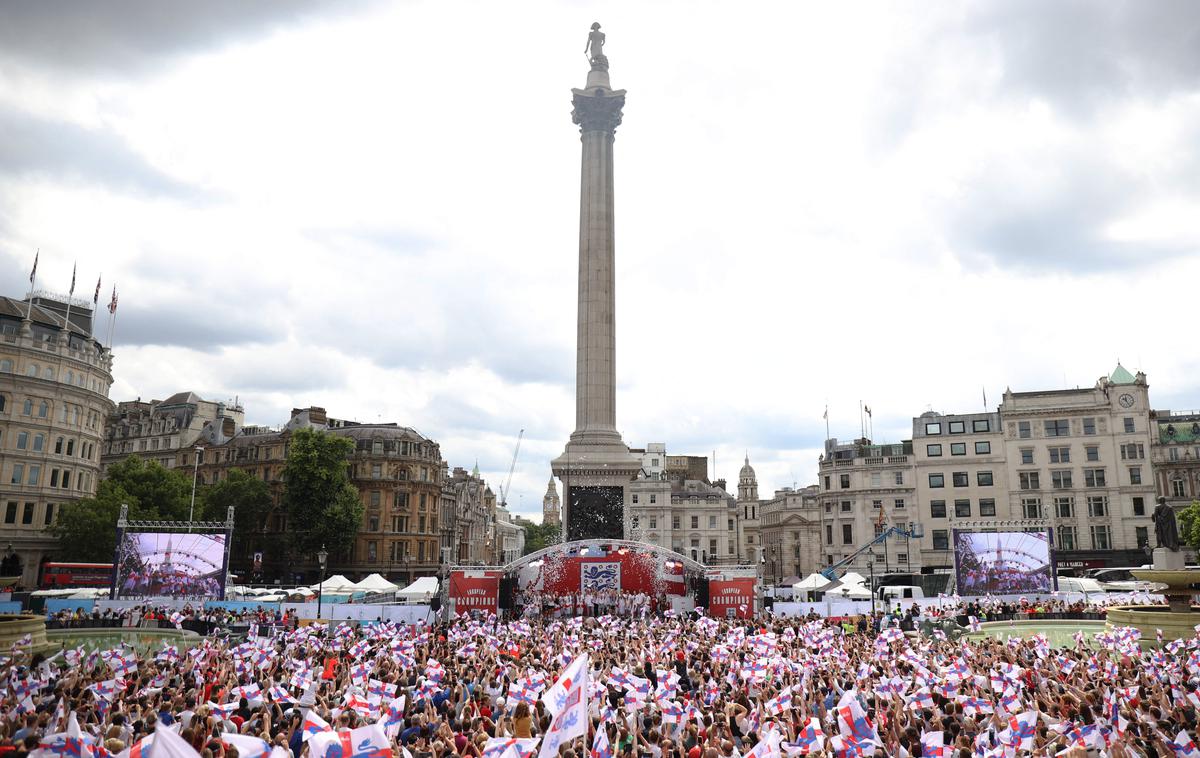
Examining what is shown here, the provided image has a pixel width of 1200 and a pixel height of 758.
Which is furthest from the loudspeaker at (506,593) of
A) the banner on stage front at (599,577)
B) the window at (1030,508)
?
the window at (1030,508)

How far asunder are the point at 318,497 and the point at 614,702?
6528cm

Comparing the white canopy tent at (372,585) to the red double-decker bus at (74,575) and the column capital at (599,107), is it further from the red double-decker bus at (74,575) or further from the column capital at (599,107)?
the column capital at (599,107)

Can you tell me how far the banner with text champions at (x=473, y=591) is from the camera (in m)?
44.8

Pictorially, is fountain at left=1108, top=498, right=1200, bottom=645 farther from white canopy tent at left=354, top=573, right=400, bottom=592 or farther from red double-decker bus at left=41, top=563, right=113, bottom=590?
red double-decker bus at left=41, top=563, right=113, bottom=590

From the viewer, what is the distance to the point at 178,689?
54.0 ft

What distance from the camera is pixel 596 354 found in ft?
211

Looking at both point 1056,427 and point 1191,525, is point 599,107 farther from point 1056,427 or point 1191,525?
point 1191,525

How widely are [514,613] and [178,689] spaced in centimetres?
3186

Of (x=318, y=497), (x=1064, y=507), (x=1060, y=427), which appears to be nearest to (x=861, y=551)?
(x=1064, y=507)

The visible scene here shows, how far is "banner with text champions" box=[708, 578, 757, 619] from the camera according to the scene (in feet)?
145

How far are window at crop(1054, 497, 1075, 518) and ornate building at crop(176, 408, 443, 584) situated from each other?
6457 cm

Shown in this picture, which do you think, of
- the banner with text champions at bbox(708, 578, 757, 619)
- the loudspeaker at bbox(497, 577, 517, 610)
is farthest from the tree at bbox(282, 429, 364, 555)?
the banner with text champions at bbox(708, 578, 757, 619)

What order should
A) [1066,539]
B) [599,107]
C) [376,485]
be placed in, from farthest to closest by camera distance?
[376,485]
[1066,539]
[599,107]

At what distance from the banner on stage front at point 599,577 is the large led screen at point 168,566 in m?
19.8
